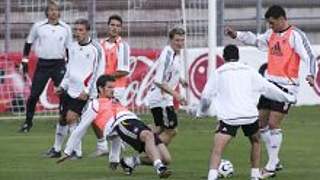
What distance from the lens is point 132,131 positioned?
43.7 ft

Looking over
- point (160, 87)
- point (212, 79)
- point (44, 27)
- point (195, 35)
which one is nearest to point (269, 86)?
point (212, 79)

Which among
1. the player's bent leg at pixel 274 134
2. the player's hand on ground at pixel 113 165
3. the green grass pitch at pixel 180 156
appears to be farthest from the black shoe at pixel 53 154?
the player's bent leg at pixel 274 134

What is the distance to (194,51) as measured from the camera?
971 inches

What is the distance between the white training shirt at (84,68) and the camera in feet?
52.1

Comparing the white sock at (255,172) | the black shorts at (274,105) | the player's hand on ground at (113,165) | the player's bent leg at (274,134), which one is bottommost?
the player's hand on ground at (113,165)

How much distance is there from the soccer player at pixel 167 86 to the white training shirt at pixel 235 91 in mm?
2264

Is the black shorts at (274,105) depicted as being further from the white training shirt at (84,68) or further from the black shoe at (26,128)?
the black shoe at (26,128)

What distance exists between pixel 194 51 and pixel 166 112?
9.27 metres

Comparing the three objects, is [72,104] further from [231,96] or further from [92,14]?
[92,14]

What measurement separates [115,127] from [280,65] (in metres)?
2.38

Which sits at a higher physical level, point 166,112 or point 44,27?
point 44,27

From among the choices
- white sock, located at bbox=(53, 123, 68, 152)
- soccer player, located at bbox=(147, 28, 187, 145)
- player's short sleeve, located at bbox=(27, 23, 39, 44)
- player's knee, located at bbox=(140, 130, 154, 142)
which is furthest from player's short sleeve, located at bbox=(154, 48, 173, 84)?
player's short sleeve, located at bbox=(27, 23, 39, 44)

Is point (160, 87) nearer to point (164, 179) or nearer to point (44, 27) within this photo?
point (164, 179)

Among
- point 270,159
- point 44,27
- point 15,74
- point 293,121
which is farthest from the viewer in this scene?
point 15,74
